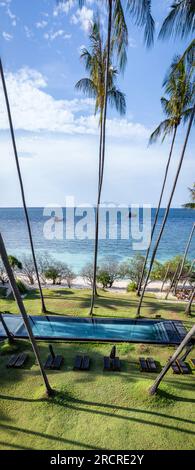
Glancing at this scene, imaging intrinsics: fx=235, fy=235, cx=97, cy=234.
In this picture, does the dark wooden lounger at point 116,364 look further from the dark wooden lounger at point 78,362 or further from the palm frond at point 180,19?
the palm frond at point 180,19

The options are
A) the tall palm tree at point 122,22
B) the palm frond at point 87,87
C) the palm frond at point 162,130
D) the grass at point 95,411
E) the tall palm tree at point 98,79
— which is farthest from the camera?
the palm frond at point 162,130

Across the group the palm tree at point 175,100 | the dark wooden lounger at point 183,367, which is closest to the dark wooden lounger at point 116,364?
the dark wooden lounger at point 183,367

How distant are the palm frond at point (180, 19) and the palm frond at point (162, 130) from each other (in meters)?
4.88

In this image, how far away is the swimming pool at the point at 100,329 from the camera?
9.83 metres

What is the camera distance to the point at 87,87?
10.3m

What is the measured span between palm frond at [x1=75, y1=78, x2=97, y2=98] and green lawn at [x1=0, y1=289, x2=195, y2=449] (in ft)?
35.1

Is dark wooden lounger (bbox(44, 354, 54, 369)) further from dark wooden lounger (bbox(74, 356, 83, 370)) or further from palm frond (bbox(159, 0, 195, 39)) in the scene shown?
palm frond (bbox(159, 0, 195, 39))

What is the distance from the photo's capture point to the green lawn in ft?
16.8

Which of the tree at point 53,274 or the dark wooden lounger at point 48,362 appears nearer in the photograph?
the dark wooden lounger at point 48,362

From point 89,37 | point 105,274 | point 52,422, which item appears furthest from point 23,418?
point 105,274


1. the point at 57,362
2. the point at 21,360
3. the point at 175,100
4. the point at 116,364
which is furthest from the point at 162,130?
the point at 21,360

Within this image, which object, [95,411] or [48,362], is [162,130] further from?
[95,411]

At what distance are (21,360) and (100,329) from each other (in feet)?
13.3
